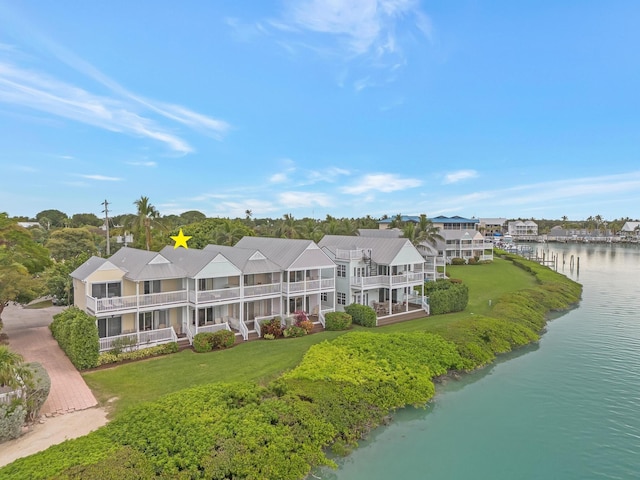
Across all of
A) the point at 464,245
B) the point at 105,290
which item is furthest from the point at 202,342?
the point at 464,245

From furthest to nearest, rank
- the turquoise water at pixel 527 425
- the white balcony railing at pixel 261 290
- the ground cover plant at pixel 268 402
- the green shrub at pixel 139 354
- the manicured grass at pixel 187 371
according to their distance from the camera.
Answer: the white balcony railing at pixel 261 290
the green shrub at pixel 139 354
the manicured grass at pixel 187 371
the turquoise water at pixel 527 425
the ground cover plant at pixel 268 402

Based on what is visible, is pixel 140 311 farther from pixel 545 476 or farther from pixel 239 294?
pixel 545 476

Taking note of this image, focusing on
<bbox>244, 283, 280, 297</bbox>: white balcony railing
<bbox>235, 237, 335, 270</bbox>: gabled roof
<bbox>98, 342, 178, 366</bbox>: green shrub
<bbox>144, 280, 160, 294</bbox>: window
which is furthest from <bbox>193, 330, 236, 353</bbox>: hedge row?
<bbox>235, 237, 335, 270</bbox>: gabled roof

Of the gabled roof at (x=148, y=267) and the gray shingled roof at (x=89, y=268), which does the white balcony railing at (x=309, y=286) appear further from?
the gray shingled roof at (x=89, y=268)

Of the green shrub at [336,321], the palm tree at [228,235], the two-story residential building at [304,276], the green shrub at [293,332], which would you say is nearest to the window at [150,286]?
the two-story residential building at [304,276]

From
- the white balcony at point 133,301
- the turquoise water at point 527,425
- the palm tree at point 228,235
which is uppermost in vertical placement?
the palm tree at point 228,235

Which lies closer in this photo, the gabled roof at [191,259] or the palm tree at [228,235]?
the gabled roof at [191,259]

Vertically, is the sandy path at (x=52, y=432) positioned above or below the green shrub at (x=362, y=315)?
below

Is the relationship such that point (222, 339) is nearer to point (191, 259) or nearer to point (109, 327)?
point (191, 259)
